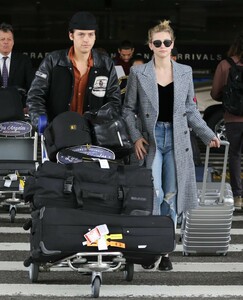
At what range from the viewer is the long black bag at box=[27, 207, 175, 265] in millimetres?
7855

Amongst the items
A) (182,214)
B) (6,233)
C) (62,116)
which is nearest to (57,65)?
(62,116)

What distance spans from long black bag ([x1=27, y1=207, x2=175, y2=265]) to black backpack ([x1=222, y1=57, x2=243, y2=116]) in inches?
181

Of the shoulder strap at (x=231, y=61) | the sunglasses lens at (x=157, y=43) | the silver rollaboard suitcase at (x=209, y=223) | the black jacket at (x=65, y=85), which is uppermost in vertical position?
the sunglasses lens at (x=157, y=43)

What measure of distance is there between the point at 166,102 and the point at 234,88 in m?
3.61

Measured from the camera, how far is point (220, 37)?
21969 mm

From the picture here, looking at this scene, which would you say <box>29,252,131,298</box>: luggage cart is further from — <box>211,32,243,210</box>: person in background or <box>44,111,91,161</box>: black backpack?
<box>211,32,243,210</box>: person in background

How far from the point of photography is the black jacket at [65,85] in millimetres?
8945

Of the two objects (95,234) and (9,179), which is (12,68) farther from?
(95,234)

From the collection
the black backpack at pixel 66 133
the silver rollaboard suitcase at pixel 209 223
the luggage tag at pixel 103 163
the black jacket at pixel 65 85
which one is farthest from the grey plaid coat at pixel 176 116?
the luggage tag at pixel 103 163

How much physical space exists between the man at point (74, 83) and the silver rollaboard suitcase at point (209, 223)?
1.23 m

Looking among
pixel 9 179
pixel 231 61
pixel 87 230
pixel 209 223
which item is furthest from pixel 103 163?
pixel 231 61

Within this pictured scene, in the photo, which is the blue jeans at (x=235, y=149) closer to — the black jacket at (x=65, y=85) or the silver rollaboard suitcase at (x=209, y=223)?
the silver rollaboard suitcase at (x=209, y=223)

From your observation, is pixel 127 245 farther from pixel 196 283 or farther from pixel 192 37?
pixel 192 37

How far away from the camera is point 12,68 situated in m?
13.2
